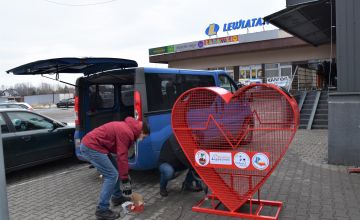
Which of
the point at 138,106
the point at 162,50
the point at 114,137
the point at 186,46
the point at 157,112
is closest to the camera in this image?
the point at 114,137

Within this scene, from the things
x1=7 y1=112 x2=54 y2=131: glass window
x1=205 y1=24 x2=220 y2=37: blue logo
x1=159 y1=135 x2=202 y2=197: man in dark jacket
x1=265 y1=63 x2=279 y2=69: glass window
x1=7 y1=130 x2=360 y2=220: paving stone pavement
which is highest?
x1=205 y1=24 x2=220 y2=37: blue logo

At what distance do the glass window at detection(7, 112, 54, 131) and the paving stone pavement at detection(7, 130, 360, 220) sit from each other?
1020 millimetres

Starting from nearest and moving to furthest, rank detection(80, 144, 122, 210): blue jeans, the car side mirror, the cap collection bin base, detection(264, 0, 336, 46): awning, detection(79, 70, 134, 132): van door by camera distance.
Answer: the cap collection bin base → detection(80, 144, 122, 210): blue jeans → detection(79, 70, 134, 132): van door → the car side mirror → detection(264, 0, 336, 46): awning

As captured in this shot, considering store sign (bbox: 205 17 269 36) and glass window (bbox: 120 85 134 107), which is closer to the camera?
glass window (bbox: 120 85 134 107)

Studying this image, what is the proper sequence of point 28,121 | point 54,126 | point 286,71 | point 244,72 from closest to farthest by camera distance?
point 28,121, point 54,126, point 286,71, point 244,72

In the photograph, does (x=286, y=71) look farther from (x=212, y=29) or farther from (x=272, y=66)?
(x=212, y=29)

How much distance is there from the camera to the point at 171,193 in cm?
551

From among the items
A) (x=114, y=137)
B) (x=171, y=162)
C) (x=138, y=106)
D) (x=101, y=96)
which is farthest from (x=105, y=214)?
(x=101, y=96)

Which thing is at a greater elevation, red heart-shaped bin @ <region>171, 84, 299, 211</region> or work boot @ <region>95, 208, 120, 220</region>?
red heart-shaped bin @ <region>171, 84, 299, 211</region>

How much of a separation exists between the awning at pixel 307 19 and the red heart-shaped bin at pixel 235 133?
499 cm

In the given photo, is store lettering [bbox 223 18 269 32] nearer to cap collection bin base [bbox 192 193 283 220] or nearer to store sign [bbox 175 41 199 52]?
store sign [bbox 175 41 199 52]

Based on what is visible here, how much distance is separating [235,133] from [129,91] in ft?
11.1

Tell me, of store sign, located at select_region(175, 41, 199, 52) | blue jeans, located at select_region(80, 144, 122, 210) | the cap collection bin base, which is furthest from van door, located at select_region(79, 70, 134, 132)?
store sign, located at select_region(175, 41, 199, 52)

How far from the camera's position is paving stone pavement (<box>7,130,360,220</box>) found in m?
4.64
